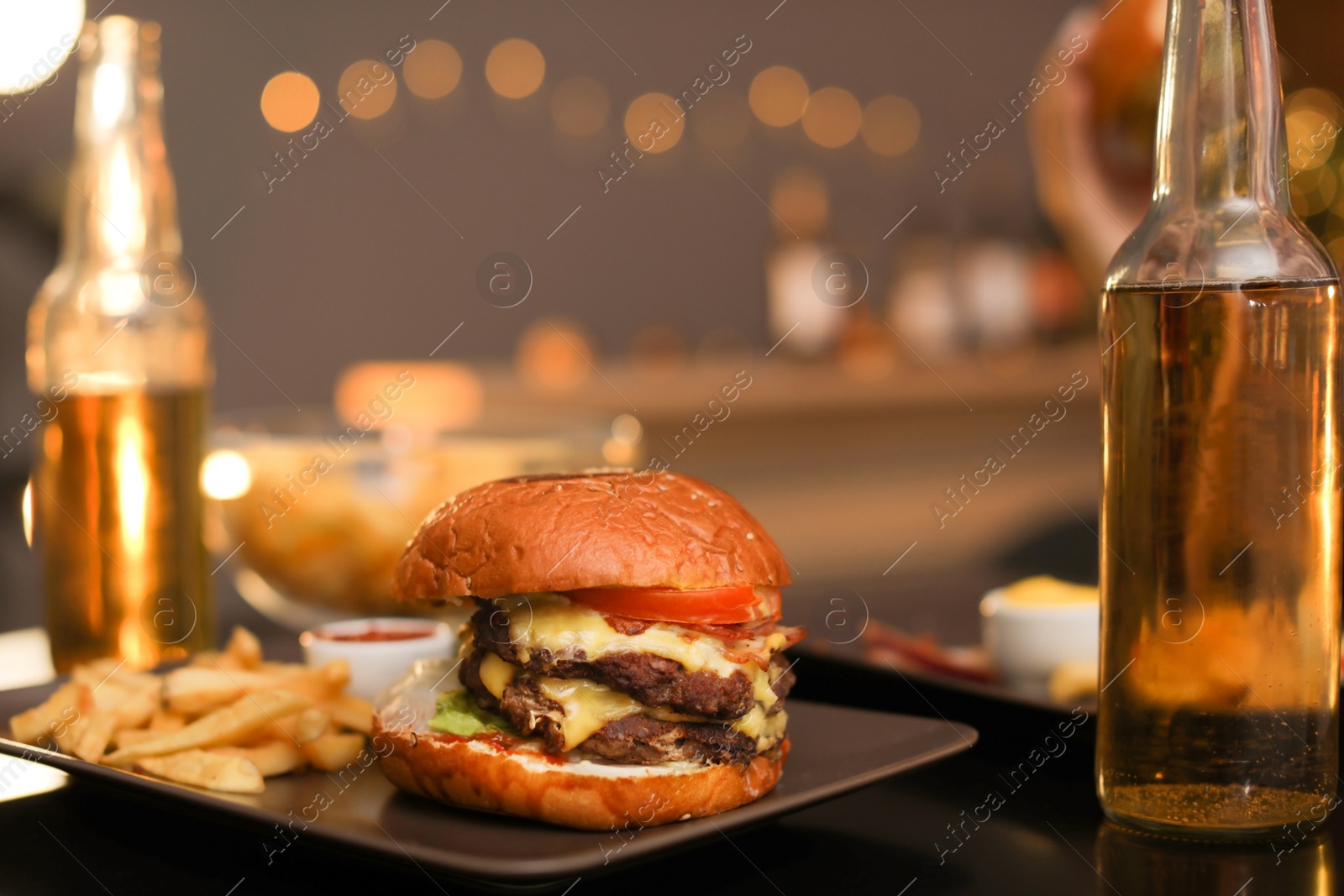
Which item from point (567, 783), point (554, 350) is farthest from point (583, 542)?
point (554, 350)

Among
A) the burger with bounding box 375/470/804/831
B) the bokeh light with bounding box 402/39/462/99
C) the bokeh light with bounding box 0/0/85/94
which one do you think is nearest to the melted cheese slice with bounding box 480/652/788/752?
the burger with bounding box 375/470/804/831

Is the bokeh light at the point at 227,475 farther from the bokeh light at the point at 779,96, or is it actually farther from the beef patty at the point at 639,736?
the bokeh light at the point at 779,96

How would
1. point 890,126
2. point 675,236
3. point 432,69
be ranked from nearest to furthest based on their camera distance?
point 432,69
point 675,236
point 890,126

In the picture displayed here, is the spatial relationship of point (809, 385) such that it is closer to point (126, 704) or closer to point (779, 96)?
point (779, 96)

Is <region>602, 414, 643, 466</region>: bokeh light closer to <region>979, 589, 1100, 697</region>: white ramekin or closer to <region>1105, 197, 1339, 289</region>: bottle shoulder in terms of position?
<region>979, 589, 1100, 697</region>: white ramekin

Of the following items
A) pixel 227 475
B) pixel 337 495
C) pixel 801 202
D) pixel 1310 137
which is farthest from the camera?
pixel 801 202

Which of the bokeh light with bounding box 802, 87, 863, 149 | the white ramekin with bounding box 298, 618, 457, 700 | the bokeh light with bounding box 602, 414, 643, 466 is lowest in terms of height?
the white ramekin with bounding box 298, 618, 457, 700
